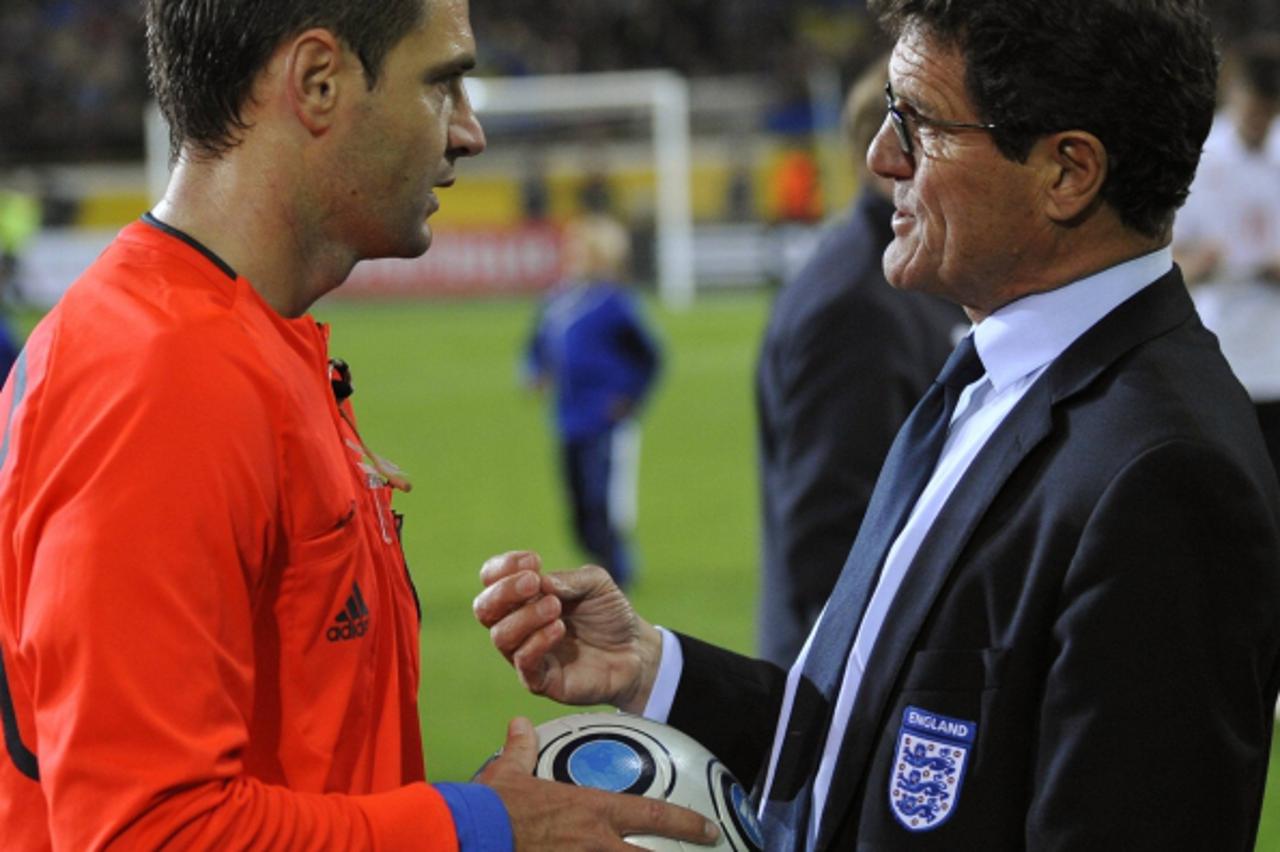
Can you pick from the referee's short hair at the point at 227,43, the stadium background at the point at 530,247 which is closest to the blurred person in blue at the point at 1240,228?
the stadium background at the point at 530,247

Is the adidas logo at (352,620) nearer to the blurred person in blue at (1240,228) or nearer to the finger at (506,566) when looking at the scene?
the finger at (506,566)

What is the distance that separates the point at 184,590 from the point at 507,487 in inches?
411

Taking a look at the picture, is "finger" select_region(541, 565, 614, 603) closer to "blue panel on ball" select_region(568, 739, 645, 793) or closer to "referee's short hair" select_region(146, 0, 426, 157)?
"blue panel on ball" select_region(568, 739, 645, 793)

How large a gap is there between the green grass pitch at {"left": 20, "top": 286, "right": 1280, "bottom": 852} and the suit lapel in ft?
11.3

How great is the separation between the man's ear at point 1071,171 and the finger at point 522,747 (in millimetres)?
894

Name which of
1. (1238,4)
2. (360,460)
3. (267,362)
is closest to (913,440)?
(360,460)

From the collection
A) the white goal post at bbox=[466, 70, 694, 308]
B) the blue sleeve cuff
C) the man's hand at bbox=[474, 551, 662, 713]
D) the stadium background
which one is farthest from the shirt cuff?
the white goal post at bbox=[466, 70, 694, 308]

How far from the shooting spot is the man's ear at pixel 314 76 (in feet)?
6.49

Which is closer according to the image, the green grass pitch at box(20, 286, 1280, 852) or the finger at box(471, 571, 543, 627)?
the finger at box(471, 571, 543, 627)

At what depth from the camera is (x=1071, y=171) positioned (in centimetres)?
204

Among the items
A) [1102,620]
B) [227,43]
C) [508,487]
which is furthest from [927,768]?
[508,487]

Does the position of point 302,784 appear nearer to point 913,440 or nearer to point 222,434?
point 222,434

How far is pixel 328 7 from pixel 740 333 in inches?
759

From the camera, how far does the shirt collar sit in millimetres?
2072
